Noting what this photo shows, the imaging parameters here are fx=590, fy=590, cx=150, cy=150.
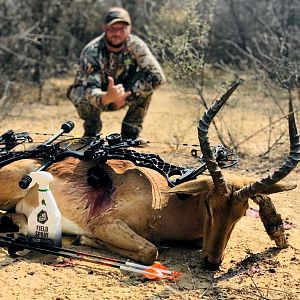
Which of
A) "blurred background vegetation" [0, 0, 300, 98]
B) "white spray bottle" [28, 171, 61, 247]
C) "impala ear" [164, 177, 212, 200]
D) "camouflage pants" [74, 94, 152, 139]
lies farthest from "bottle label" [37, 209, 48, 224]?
"blurred background vegetation" [0, 0, 300, 98]

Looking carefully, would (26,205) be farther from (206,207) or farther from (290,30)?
(290,30)

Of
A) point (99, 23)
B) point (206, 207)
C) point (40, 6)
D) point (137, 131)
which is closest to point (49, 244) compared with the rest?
point (206, 207)

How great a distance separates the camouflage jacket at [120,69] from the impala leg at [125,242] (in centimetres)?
362

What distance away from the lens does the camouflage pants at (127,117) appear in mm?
8016

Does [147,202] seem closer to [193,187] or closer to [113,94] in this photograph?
[193,187]

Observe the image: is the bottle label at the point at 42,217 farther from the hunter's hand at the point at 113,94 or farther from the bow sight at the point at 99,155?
the hunter's hand at the point at 113,94

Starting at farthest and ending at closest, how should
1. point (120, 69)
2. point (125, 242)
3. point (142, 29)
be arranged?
point (142, 29), point (120, 69), point (125, 242)

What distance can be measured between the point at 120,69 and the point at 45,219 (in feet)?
13.3

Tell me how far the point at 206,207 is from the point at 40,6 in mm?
8975

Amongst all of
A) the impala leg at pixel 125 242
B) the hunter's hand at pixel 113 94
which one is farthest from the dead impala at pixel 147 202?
the hunter's hand at pixel 113 94

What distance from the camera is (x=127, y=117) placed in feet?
27.7

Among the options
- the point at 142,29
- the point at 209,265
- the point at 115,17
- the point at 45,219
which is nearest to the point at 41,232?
the point at 45,219

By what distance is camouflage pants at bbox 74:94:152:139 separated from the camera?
8.02m

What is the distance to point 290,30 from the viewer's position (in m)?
13.2
